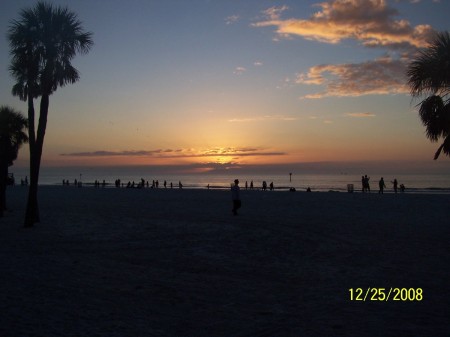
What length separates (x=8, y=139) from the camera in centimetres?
2283

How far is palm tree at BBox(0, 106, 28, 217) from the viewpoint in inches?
884

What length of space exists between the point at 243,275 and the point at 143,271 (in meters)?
2.40

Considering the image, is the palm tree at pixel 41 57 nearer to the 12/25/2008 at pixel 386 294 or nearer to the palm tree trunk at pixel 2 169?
the palm tree trunk at pixel 2 169

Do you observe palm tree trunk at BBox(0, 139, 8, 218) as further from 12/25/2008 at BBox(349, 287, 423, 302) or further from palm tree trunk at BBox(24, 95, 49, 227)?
12/25/2008 at BBox(349, 287, 423, 302)

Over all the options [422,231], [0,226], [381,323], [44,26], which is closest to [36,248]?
[0,226]

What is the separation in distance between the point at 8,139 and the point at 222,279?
18.0 meters

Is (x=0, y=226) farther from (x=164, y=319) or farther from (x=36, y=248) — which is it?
(x=164, y=319)

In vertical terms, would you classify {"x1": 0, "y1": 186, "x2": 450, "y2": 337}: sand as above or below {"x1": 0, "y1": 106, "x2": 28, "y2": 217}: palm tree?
below

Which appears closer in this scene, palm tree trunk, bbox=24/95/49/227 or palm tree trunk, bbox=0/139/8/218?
palm tree trunk, bbox=24/95/49/227

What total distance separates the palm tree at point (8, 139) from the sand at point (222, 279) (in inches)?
234

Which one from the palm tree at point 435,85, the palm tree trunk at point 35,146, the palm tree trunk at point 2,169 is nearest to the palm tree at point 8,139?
the palm tree trunk at point 2,169

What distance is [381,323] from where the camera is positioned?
6477mm

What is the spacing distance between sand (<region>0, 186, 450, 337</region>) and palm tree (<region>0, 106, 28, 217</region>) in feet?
19.5

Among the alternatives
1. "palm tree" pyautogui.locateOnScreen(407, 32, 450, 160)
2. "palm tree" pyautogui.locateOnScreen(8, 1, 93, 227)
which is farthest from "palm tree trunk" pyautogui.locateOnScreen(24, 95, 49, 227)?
"palm tree" pyautogui.locateOnScreen(407, 32, 450, 160)
